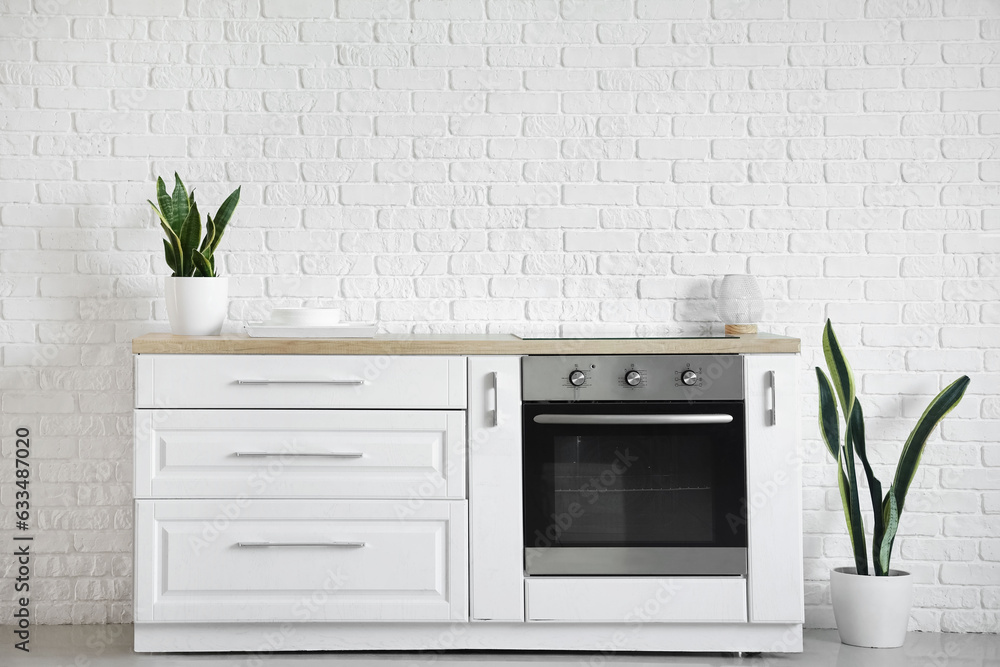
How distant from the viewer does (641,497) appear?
2.43m

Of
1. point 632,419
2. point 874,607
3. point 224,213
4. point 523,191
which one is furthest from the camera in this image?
point 523,191

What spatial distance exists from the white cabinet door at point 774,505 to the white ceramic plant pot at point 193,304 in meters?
1.67

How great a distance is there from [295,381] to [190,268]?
542 mm

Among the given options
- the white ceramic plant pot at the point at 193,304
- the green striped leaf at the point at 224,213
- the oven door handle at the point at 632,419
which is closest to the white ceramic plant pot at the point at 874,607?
the oven door handle at the point at 632,419

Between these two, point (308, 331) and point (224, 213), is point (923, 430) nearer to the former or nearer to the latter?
point (308, 331)

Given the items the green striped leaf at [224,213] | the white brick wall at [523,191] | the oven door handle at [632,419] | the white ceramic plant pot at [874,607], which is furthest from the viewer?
the white brick wall at [523,191]

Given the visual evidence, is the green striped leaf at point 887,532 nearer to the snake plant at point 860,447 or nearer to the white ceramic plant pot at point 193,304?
the snake plant at point 860,447

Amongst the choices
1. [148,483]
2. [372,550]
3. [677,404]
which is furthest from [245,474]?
[677,404]

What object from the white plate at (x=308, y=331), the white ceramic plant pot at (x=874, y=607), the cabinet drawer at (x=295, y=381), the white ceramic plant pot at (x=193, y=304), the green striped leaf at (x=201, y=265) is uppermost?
the green striped leaf at (x=201, y=265)

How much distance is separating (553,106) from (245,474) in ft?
5.21

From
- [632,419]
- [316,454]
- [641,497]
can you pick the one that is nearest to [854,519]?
[641,497]

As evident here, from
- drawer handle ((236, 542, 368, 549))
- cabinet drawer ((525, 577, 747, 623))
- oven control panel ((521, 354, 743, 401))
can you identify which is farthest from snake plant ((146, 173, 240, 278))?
cabinet drawer ((525, 577, 747, 623))

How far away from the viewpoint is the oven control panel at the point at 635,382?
2414mm

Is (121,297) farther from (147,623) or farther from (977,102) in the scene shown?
(977,102)
